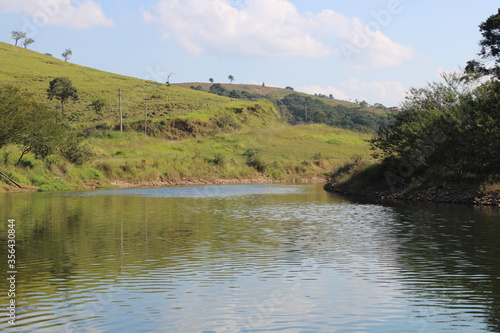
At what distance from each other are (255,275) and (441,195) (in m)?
32.6

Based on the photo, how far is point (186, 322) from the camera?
10984 mm

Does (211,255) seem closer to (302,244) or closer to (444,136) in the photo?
(302,244)

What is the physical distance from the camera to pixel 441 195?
4472 cm

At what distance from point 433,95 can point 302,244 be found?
3697 cm

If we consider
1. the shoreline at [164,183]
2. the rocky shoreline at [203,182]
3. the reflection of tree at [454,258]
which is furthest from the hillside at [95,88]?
the reflection of tree at [454,258]

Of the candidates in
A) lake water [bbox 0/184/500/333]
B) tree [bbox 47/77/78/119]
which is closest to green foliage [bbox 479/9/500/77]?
lake water [bbox 0/184/500/333]

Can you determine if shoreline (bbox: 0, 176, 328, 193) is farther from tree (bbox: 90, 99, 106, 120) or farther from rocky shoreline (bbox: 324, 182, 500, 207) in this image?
tree (bbox: 90, 99, 106, 120)

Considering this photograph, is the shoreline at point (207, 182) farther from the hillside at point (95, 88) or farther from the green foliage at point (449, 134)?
the hillside at point (95, 88)

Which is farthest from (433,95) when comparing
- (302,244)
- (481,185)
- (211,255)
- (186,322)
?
(186,322)

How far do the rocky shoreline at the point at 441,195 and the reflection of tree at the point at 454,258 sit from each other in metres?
7.92

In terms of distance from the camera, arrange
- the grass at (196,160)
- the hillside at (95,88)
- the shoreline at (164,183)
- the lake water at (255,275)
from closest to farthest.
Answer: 1. the lake water at (255,275)
2. the shoreline at (164,183)
3. the grass at (196,160)
4. the hillside at (95,88)

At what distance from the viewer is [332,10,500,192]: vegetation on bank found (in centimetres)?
4241

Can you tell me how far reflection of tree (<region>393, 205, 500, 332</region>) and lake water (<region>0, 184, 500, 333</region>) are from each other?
41mm

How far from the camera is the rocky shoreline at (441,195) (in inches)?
1588
